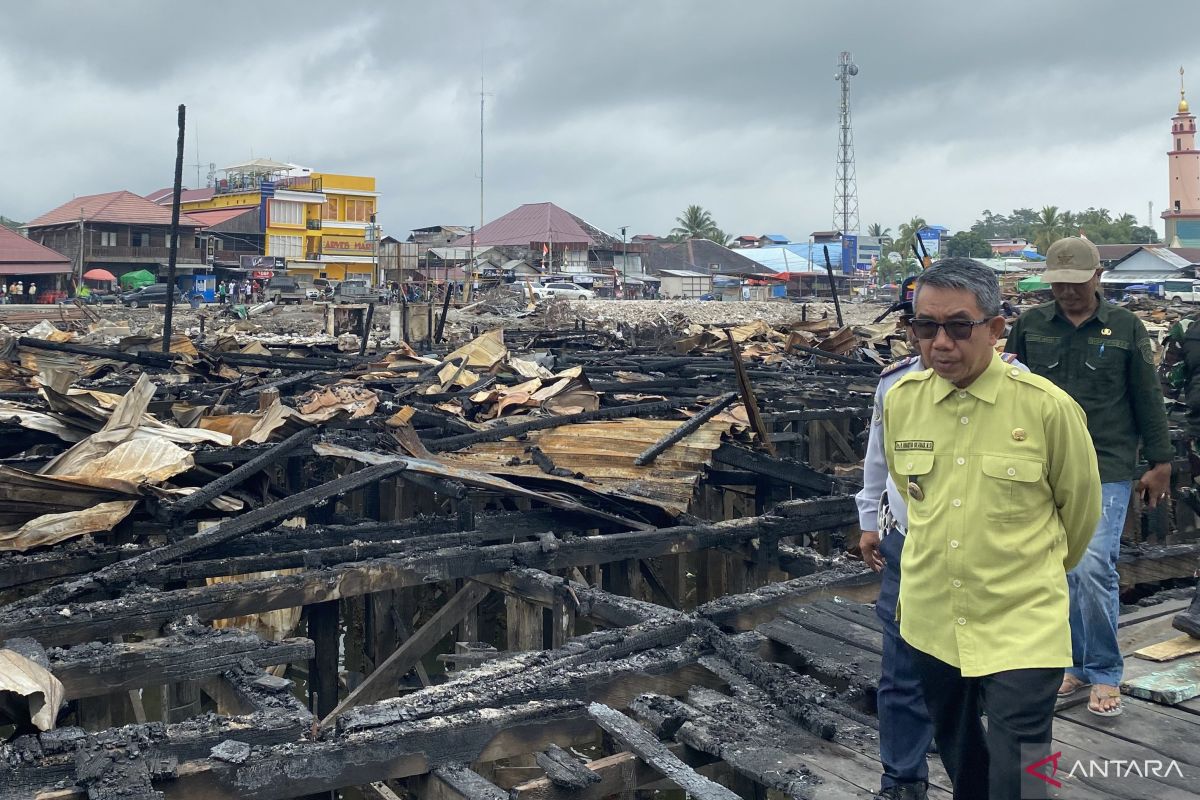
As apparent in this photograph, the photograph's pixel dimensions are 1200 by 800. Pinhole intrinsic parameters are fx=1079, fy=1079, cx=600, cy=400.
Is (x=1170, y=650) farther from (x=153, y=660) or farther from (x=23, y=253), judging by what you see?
(x=23, y=253)

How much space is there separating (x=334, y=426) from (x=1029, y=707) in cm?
789

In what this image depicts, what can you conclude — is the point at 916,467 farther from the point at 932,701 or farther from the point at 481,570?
the point at 481,570

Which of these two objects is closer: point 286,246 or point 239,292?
point 239,292

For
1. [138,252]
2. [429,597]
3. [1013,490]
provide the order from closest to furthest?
[1013,490]
[429,597]
[138,252]

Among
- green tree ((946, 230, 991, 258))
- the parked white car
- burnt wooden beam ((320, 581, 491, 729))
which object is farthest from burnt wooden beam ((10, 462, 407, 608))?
green tree ((946, 230, 991, 258))

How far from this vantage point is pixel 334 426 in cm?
975

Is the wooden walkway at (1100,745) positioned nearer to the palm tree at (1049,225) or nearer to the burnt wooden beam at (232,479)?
the burnt wooden beam at (232,479)

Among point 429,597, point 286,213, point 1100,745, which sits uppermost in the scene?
point 286,213

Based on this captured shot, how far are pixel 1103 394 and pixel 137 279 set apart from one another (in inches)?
1932

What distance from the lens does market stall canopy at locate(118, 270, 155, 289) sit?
47438mm

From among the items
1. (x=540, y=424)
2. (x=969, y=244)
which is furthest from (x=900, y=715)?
(x=969, y=244)

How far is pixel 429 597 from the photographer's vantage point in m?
9.61

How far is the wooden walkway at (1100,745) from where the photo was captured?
335 centimetres

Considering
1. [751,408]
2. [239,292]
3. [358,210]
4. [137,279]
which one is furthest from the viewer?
[358,210]
